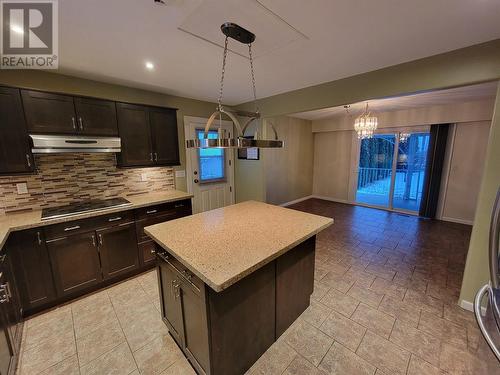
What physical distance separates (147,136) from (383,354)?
11.1 feet

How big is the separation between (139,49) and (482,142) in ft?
19.1

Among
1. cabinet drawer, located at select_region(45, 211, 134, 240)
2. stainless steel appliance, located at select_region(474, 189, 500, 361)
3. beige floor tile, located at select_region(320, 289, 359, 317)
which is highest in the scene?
stainless steel appliance, located at select_region(474, 189, 500, 361)

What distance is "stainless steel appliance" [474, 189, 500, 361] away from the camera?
0.80 meters

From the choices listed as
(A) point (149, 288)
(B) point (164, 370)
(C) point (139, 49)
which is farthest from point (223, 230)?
(C) point (139, 49)

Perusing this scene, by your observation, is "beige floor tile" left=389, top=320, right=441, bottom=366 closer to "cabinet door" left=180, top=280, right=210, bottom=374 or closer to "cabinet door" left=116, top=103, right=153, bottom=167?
"cabinet door" left=180, top=280, right=210, bottom=374

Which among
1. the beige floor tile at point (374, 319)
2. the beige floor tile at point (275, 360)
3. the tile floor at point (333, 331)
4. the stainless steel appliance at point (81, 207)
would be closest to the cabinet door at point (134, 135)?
the stainless steel appliance at point (81, 207)

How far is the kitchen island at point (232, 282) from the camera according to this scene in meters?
1.20

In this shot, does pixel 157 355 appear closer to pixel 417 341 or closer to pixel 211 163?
pixel 417 341

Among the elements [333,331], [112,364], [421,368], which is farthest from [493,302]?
[112,364]

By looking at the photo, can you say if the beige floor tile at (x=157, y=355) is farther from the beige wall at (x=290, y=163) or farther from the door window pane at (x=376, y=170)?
the door window pane at (x=376, y=170)

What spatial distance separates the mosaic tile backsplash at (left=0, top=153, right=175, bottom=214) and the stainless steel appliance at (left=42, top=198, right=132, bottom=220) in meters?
0.11

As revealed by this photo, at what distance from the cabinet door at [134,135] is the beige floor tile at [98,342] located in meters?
1.79

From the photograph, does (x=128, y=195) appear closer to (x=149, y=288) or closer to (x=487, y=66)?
(x=149, y=288)

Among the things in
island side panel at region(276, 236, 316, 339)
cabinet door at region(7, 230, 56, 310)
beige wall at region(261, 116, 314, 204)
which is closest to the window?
beige wall at region(261, 116, 314, 204)
